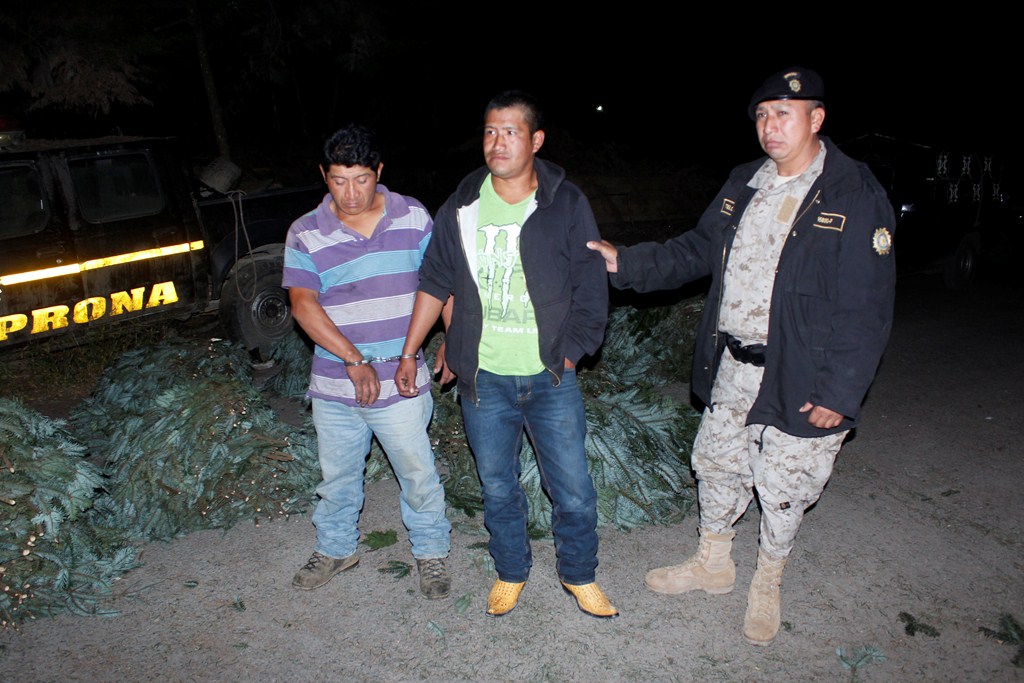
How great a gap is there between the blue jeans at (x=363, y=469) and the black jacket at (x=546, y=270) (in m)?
0.42

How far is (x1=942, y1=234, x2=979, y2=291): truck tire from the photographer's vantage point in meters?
10.2

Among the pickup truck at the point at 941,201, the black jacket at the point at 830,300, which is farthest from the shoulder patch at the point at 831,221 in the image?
the pickup truck at the point at 941,201

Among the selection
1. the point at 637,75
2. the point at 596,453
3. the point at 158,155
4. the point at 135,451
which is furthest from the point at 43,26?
the point at 637,75

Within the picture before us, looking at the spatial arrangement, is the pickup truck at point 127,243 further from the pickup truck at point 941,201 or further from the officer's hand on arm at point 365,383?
the pickup truck at point 941,201

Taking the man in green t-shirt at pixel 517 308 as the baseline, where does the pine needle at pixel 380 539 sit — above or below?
below

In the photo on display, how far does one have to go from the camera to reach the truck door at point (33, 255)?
20.6 ft

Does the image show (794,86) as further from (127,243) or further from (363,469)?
(127,243)

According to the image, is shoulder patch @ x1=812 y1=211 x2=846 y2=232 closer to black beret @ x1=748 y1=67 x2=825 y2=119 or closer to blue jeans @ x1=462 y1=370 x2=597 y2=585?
black beret @ x1=748 y1=67 x2=825 y2=119

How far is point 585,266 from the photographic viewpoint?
10.5 feet

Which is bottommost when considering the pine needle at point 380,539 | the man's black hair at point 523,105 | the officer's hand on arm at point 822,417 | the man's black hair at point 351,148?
the pine needle at point 380,539

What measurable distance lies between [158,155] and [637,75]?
19.2 meters

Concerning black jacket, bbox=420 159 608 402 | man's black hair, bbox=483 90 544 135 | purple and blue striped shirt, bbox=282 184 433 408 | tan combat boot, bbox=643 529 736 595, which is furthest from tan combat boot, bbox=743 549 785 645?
man's black hair, bbox=483 90 544 135

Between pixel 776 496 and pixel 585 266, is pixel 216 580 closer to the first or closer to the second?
pixel 585 266

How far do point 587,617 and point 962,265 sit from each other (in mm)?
9183
